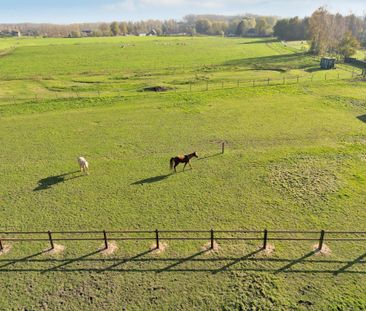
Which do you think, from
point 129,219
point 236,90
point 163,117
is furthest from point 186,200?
point 236,90

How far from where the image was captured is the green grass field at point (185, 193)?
37.3 feet

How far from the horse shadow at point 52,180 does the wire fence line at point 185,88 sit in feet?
66.9

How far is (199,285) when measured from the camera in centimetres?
1155

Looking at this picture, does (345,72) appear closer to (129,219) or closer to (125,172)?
(125,172)

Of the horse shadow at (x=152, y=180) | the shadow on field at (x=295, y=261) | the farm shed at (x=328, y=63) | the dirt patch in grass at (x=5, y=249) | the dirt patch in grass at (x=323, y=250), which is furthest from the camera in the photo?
the farm shed at (x=328, y=63)

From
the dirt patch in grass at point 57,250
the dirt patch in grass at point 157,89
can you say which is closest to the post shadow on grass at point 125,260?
the dirt patch in grass at point 57,250

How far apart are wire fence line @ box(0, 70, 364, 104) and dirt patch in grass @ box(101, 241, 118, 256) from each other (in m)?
27.0

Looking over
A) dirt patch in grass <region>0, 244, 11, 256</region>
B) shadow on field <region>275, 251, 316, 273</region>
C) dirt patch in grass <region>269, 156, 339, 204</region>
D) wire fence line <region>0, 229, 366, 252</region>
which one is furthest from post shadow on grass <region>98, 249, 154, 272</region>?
dirt patch in grass <region>269, 156, 339, 204</region>

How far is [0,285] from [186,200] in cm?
914

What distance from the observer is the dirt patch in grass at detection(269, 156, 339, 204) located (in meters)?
17.1

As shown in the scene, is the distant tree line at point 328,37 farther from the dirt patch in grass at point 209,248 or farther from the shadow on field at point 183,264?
the dirt patch in grass at point 209,248

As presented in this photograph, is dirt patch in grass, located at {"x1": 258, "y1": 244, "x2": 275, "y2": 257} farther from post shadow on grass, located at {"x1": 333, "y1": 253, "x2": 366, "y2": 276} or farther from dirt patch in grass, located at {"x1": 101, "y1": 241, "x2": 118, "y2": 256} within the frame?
dirt patch in grass, located at {"x1": 101, "y1": 241, "x2": 118, "y2": 256}

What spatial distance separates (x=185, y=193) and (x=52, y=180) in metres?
8.46

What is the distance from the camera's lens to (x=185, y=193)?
17375 mm
